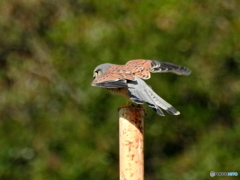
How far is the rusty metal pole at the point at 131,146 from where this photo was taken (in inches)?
131

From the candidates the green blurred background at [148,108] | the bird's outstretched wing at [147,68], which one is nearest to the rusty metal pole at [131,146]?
the bird's outstretched wing at [147,68]

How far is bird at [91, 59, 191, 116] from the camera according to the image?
3838 mm

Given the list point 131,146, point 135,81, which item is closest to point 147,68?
point 135,81

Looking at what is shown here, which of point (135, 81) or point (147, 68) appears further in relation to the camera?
point (147, 68)

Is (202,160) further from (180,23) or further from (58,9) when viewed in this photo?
(58,9)

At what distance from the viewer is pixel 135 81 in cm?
423

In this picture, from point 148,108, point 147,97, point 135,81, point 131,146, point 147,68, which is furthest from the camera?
point 148,108

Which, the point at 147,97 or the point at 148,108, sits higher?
the point at 148,108

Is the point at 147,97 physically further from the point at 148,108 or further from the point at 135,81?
the point at 148,108

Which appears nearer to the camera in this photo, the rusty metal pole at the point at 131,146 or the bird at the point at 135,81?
the rusty metal pole at the point at 131,146

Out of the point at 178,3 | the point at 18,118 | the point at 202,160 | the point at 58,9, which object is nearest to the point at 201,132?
the point at 202,160

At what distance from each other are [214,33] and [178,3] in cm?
68

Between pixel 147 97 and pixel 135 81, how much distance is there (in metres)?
0.34

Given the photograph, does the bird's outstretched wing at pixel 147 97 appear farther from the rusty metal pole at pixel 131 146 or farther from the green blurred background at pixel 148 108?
the green blurred background at pixel 148 108
